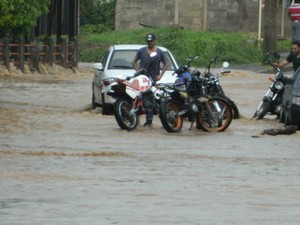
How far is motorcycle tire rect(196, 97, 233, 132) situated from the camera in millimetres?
22578

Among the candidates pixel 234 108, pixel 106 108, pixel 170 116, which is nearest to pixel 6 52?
pixel 106 108

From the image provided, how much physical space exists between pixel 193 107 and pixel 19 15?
1962cm

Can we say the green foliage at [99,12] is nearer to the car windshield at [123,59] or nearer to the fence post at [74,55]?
the fence post at [74,55]

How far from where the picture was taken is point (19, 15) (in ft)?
135

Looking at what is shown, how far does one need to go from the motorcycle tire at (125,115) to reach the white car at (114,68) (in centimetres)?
310

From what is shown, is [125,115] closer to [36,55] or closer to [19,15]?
[19,15]

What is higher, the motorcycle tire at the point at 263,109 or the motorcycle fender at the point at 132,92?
the motorcycle fender at the point at 132,92

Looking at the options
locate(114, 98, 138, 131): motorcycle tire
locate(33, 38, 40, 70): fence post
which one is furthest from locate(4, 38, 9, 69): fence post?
locate(114, 98, 138, 131): motorcycle tire

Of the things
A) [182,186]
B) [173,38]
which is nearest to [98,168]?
[182,186]

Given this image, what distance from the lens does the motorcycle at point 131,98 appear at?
878 inches

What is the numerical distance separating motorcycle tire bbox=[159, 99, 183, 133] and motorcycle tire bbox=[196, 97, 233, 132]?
1.52ft

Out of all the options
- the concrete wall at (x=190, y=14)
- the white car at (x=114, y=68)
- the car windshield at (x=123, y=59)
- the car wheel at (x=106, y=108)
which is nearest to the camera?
the white car at (x=114, y=68)

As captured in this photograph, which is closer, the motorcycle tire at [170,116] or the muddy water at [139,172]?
the muddy water at [139,172]

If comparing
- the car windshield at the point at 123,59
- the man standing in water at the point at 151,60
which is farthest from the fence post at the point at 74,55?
the man standing in water at the point at 151,60
